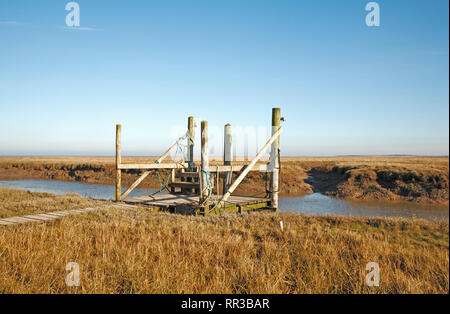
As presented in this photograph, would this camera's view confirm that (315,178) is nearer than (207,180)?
No

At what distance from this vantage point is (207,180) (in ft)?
32.3

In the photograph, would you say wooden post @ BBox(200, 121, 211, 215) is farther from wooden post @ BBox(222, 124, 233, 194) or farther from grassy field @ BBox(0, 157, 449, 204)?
grassy field @ BBox(0, 157, 449, 204)

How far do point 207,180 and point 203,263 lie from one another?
4973 mm

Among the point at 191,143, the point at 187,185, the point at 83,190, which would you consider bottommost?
the point at 83,190

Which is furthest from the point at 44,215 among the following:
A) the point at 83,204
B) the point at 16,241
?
the point at 16,241

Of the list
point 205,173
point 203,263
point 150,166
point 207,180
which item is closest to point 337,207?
point 207,180

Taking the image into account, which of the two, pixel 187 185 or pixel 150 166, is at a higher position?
pixel 150 166

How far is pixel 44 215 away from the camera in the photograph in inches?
355

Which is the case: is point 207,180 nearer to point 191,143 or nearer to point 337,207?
point 191,143

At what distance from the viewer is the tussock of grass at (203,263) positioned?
393 centimetres

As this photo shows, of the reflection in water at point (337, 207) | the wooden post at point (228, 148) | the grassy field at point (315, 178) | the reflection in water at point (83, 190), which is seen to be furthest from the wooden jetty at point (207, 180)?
the reflection in water at point (83, 190)
